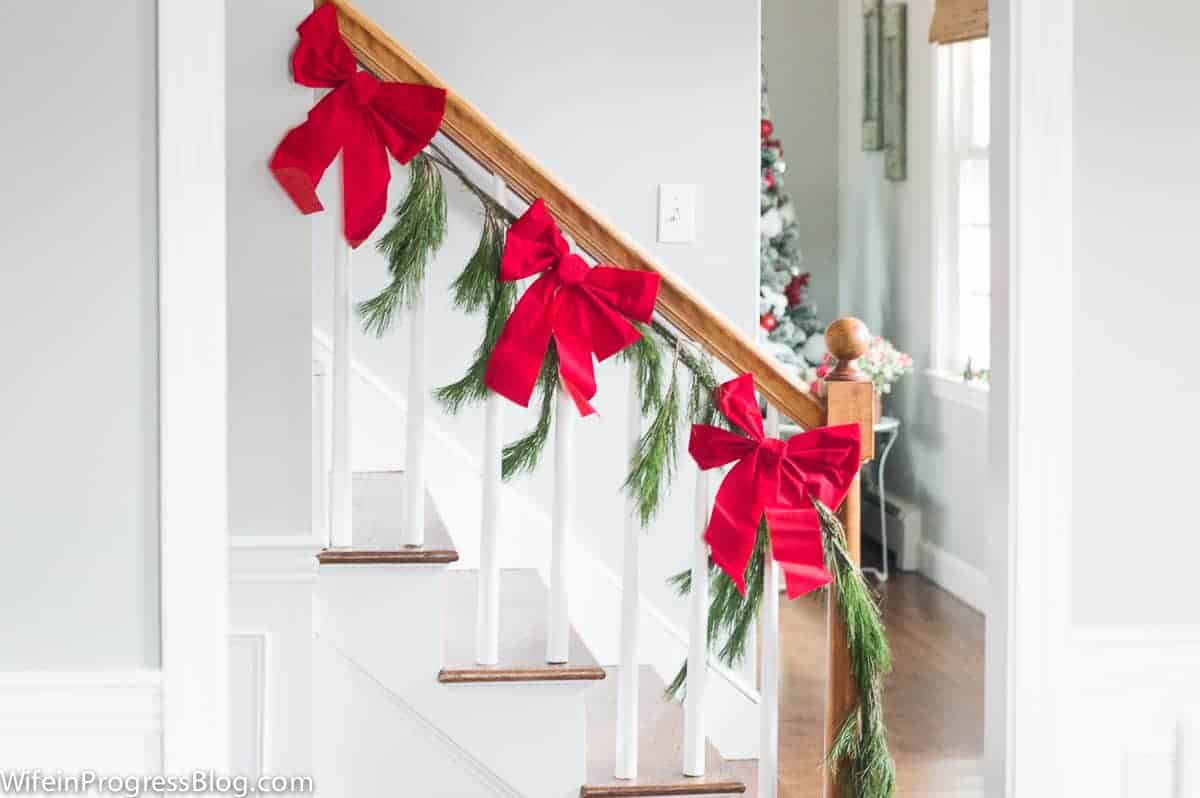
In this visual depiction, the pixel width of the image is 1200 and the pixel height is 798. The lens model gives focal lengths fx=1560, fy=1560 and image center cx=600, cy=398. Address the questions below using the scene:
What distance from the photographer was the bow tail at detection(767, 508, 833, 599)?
8.19 feet

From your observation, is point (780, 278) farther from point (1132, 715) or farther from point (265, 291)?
point (1132, 715)

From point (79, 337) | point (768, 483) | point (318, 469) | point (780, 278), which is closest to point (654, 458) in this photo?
point (768, 483)

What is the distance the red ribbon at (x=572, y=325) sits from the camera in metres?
2.51

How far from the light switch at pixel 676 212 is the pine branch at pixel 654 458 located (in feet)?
3.74

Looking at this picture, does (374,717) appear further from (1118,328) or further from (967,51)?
(967,51)

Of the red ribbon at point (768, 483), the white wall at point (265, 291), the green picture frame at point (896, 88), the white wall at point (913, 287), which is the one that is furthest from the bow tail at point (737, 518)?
the green picture frame at point (896, 88)

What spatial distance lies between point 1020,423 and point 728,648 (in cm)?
72

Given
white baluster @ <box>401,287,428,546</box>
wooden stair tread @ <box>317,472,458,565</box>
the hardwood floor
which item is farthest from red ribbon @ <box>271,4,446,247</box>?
the hardwood floor

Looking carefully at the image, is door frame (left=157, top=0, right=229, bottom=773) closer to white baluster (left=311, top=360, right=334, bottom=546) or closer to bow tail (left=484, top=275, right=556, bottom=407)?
white baluster (left=311, top=360, right=334, bottom=546)

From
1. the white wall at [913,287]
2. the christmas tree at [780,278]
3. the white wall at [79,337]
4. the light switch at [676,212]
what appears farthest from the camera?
the christmas tree at [780,278]

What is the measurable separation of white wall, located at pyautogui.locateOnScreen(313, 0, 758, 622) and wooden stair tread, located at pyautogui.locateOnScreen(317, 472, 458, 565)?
1.30 ft

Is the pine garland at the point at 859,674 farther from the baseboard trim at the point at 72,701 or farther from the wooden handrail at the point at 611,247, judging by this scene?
the baseboard trim at the point at 72,701

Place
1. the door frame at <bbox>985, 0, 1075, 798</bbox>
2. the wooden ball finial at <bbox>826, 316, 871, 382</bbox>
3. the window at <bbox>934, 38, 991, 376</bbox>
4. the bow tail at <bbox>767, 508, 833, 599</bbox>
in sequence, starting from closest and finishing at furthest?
the door frame at <bbox>985, 0, 1075, 798</bbox>
the bow tail at <bbox>767, 508, 833, 599</bbox>
the wooden ball finial at <bbox>826, 316, 871, 382</bbox>
the window at <bbox>934, 38, 991, 376</bbox>

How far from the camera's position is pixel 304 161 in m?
2.39
